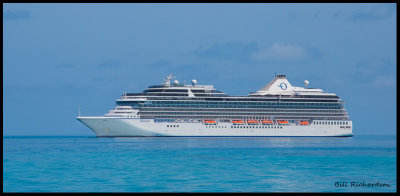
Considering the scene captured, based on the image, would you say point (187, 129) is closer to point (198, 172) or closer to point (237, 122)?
point (237, 122)

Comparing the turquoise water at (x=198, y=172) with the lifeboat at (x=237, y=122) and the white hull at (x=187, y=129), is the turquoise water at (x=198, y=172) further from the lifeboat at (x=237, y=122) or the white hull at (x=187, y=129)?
the lifeboat at (x=237, y=122)

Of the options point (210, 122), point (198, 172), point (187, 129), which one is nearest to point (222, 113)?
point (210, 122)

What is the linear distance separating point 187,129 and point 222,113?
15.6 ft

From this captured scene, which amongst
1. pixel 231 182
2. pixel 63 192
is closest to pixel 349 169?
pixel 231 182

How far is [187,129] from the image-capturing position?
8138cm

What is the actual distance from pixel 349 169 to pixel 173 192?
13499mm

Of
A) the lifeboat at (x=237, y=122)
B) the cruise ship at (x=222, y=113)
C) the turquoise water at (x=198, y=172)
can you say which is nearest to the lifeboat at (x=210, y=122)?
the cruise ship at (x=222, y=113)

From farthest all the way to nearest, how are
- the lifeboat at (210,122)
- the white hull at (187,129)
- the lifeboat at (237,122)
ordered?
the lifeboat at (237,122) < the lifeboat at (210,122) < the white hull at (187,129)

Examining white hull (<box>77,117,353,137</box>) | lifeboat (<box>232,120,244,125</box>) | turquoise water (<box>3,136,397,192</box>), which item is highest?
lifeboat (<box>232,120,244,125</box>)

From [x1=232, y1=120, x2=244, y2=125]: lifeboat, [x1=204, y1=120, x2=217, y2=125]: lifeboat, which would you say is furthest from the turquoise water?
[x1=232, y1=120, x2=244, y2=125]: lifeboat

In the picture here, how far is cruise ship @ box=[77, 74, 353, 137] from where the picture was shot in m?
79.5

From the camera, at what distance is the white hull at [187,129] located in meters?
78.6

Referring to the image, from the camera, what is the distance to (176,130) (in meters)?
80.9

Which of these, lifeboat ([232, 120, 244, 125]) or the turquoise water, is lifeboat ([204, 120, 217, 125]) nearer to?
lifeboat ([232, 120, 244, 125])
